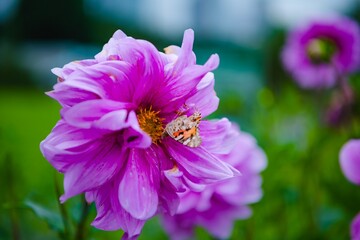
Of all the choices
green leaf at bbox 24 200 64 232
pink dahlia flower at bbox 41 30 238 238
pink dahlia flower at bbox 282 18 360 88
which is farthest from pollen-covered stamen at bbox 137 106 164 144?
pink dahlia flower at bbox 282 18 360 88

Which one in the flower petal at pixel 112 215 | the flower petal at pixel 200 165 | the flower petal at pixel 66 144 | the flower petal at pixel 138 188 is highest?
the flower petal at pixel 66 144

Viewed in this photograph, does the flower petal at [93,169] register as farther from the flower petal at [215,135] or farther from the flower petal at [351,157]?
the flower petal at [351,157]

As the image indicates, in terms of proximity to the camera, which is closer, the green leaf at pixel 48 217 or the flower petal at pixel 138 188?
the flower petal at pixel 138 188

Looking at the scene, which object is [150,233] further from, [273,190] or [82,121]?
[82,121]

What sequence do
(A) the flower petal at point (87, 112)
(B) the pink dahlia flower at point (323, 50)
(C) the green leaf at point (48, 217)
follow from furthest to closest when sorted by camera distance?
(B) the pink dahlia flower at point (323, 50), (C) the green leaf at point (48, 217), (A) the flower petal at point (87, 112)

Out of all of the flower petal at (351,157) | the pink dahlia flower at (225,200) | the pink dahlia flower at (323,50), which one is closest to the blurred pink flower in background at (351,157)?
the flower petal at (351,157)

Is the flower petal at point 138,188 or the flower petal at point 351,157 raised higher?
the flower petal at point 138,188

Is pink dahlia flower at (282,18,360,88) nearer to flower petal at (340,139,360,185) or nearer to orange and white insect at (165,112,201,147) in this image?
flower petal at (340,139,360,185)

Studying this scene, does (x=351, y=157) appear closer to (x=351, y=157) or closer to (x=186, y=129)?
(x=351, y=157)

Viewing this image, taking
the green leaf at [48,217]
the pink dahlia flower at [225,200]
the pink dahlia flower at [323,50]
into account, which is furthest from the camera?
the pink dahlia flower at [323,50]
